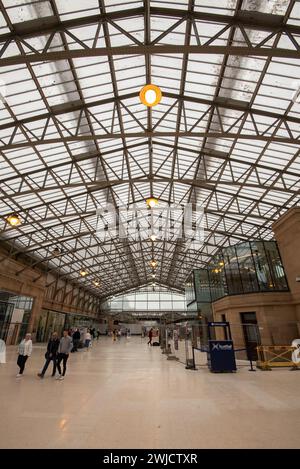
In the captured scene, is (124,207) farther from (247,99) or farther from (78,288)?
(78,288)

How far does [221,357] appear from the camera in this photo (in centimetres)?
1034

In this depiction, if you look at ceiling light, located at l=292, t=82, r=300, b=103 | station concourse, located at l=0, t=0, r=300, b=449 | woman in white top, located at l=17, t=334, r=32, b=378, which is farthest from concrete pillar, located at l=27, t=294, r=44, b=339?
ceiling light, located at l=292, t=82, r=300, b=103

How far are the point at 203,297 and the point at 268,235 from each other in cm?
1186

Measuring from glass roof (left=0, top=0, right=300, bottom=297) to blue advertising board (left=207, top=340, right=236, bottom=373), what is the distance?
8978 mm

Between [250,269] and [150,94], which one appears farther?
[250,269]

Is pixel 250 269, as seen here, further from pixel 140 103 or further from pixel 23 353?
pixel 23 353

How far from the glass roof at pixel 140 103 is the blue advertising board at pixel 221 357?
898 cm

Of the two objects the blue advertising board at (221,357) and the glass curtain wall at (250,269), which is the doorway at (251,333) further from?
the blue advertising board at (221,357)

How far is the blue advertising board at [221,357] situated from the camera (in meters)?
10.2

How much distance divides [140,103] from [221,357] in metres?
13.7

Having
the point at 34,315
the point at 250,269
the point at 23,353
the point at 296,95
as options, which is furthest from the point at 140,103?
the point at 34,315

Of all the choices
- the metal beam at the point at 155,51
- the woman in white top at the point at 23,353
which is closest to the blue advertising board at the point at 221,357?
the woman in white top at the point at 23,353

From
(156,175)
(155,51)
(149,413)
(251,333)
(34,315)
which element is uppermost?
(156,175)
